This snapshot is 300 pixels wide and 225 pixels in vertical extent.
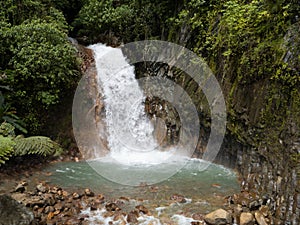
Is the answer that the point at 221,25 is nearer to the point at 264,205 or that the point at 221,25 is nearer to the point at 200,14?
the point at 200,14

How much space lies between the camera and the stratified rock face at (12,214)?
13.2 feet

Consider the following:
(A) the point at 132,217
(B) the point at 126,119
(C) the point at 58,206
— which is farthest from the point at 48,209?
(B) the point at 126,119

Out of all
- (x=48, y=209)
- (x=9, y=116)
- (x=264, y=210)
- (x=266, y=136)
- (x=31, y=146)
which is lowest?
(x=48, y=209)

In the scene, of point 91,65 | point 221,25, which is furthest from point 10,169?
point 221,25

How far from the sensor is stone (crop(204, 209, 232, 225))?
176 inches

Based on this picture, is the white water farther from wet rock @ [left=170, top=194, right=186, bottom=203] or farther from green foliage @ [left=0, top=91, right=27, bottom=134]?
green foliage @ [left=0, top=91, right=27, bottom=134]

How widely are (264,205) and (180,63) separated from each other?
14.7ft

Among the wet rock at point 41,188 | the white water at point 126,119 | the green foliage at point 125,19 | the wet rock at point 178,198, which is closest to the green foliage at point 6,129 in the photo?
the wet rock at point 41,188

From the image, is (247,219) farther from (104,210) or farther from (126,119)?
(126,119)

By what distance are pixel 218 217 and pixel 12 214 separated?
9.79ft

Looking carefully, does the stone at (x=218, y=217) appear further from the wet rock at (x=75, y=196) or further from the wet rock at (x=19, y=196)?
the wet rock at (x=19, y=196)

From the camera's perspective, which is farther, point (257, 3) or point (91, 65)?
point (91, 65)

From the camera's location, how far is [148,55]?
31.2 ft

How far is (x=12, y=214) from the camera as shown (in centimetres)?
414
